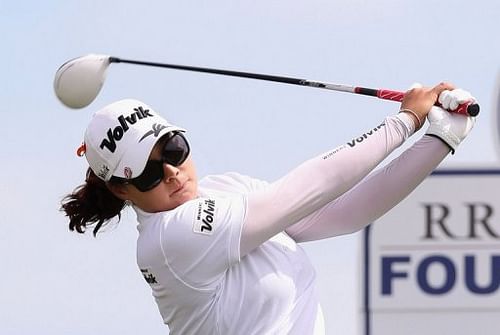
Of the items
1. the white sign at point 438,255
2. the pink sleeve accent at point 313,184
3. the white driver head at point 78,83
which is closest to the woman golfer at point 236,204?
the pink sleeve accent at point 313,184

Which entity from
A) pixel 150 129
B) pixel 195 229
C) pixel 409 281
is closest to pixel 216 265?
pixel 195 229

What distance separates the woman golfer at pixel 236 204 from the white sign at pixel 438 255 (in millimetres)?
1811

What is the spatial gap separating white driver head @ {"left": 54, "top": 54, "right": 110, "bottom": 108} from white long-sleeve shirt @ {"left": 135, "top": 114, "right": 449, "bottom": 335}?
32.4 inches

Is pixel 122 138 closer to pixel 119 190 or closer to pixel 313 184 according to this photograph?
pixel 119 190

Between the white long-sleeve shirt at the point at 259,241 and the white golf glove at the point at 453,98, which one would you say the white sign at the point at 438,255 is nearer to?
the white long-sleeve shirt at the point at 259,241

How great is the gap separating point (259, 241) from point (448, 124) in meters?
0.58

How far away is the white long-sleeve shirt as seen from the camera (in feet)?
15.0

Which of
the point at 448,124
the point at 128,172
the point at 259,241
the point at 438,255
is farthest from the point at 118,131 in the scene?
the point at 438,255

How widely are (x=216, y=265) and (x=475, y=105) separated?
0.79 meters

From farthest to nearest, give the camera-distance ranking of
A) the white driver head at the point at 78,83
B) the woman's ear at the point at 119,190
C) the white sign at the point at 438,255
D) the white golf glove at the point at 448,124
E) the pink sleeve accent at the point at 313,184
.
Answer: the white sign at the point at 438,255 < the white driver head at the point at 78,83 < the woman's ear at the point at 119,190 < the white golf glove at the point at 448,124 < the pink sleeve accent at the point at 313,184

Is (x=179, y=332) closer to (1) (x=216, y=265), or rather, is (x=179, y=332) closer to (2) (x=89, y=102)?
(1) (x=216, y=265)

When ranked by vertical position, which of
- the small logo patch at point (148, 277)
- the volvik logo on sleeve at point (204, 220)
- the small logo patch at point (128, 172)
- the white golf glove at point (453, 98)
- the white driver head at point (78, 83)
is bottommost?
the small logo patch at point (148, 277)

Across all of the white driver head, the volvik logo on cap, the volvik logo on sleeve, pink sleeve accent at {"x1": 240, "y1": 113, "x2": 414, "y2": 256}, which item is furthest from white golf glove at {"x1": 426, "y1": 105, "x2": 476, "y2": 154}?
the white driver head

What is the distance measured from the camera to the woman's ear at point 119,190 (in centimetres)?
478
